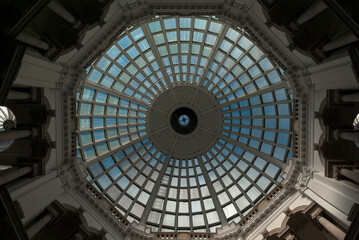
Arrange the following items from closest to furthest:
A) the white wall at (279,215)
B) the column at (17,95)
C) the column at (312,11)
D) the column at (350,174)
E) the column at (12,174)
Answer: the column at (312,11), the column at (12,174), the column at (17,95), the column at (350,174), the white wall at (279,215)

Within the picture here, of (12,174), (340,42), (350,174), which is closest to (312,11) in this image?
(340,42)

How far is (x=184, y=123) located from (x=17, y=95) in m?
20.6

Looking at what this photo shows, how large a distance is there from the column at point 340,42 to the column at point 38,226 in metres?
20.4

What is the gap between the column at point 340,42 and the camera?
44.7 ft

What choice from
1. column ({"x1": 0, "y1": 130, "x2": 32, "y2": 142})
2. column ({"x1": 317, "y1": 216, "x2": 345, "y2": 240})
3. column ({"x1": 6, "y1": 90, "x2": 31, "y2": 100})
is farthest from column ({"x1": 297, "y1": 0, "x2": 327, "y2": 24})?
column ({"x1": 0, "y1": 130, "x2": 32, "y2": 142})

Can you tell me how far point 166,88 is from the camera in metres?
32.2

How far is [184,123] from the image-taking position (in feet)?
112

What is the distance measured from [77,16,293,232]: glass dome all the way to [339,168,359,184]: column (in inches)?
318

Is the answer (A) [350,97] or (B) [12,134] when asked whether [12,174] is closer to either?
(B) [12,134]

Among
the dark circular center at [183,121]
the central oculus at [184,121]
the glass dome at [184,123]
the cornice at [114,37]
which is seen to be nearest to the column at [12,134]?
the cornice at [114,37]

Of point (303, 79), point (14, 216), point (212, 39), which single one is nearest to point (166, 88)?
point (212, 39)

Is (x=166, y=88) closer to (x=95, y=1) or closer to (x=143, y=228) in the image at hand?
(x=143, y=228)

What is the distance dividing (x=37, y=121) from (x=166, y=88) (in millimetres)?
16595

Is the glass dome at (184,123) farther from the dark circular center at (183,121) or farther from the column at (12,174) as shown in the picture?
the column at (12,174)
